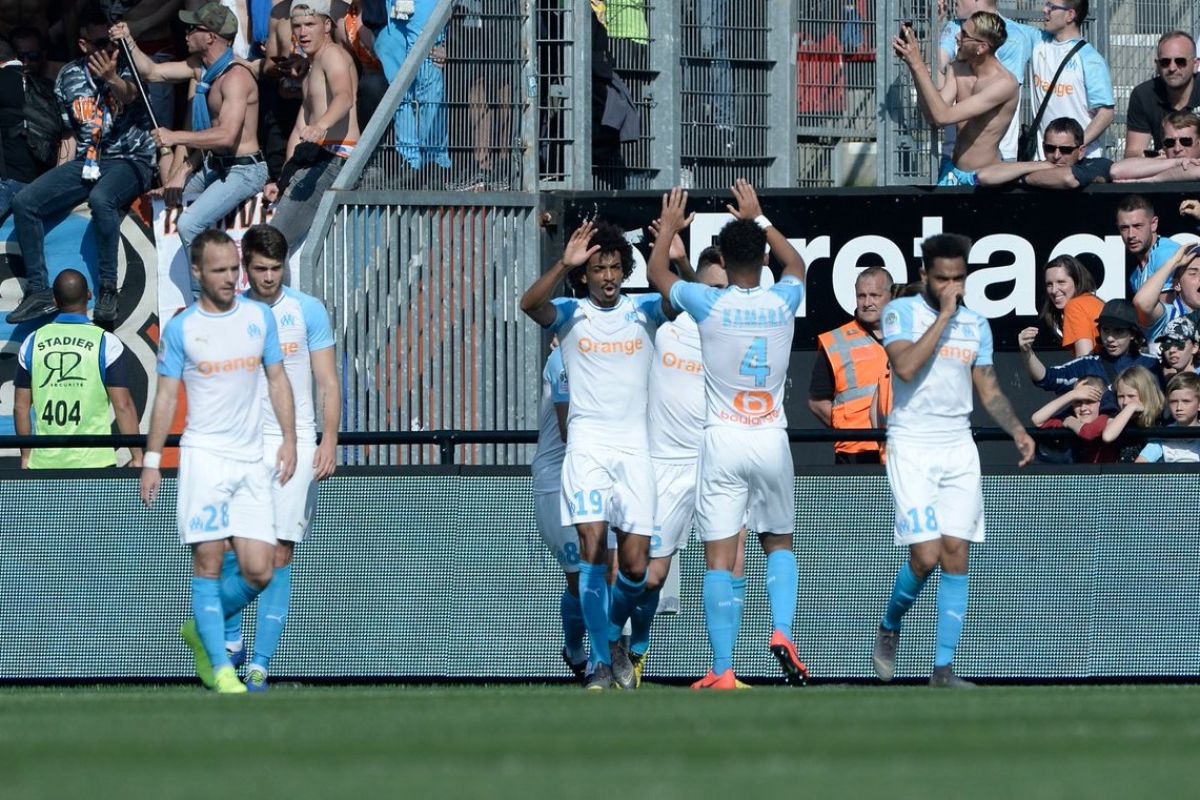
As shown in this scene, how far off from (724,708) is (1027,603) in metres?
3.96

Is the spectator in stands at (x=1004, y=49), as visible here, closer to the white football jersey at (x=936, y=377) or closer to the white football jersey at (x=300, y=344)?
the white football jersey at (x=936, y=377)

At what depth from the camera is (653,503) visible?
9.95m

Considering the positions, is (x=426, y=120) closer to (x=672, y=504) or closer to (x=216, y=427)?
(x=672, y=504)

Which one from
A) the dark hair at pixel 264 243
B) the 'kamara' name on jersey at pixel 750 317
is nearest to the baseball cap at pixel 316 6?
the dark hair at pixel 264 243

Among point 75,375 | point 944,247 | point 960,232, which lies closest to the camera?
point 944,247

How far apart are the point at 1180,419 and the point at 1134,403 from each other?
39 centimetres

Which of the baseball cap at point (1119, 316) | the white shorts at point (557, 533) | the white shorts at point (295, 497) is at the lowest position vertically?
the white shorts at point (557, 533)

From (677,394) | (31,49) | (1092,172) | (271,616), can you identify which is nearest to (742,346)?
(677,394)

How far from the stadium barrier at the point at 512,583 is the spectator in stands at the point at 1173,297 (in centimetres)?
126

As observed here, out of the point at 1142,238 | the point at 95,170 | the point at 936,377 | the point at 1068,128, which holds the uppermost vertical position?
the point at 1068,128

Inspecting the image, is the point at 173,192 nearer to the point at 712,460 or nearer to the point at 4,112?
the point at 4,112

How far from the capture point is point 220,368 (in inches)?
372

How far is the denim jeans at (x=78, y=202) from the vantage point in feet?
45.2

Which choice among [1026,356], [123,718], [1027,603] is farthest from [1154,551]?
[123,718]
